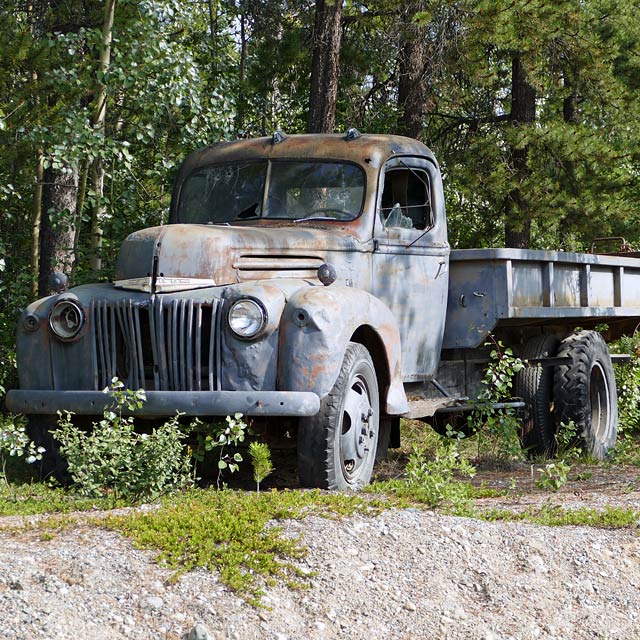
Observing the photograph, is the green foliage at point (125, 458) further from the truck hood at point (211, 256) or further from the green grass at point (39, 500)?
the truck hood at point (211, 256)

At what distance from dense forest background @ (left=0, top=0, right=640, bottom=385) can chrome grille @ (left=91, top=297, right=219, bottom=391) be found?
146 inches

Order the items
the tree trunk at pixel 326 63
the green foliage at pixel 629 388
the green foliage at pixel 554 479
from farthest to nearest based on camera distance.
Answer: the tree trunk at pixel 326 63 → the green foliage at pixel 629 388 → the green foliage at pixel 554 479

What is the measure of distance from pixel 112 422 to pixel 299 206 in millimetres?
2153

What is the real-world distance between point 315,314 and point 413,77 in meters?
8.89

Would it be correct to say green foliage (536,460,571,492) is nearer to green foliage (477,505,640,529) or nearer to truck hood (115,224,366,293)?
green foliage (477,505,640,529)

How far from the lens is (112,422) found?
6445 millimetres

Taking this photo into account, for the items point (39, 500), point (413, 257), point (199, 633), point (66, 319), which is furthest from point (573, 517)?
point (66, 319)

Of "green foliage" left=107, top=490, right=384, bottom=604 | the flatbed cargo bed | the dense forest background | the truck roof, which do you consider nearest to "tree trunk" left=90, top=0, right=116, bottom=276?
the dense forest background

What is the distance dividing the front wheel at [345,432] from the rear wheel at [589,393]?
275cm

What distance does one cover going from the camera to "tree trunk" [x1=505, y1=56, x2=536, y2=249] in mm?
15781

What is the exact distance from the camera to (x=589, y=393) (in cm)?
936

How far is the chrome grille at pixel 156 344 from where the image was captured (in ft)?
20.6

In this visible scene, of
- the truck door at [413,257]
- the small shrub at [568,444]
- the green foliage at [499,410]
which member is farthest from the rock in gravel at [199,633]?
the small shrub at [568,444]

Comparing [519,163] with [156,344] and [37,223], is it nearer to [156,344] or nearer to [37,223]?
[37,223]
